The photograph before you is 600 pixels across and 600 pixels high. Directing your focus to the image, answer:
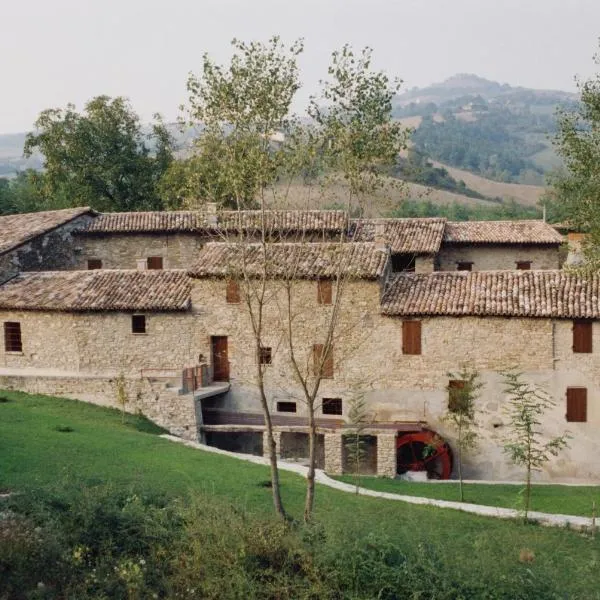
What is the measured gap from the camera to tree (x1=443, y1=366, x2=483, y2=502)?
1033 inches

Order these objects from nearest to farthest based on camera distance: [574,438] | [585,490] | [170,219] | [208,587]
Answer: [208,587] < [585,490] < [574,438] < [170,219]

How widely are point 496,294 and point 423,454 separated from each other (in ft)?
18.7

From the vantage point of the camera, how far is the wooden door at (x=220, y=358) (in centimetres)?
3017

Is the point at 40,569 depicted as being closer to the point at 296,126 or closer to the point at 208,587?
the point at 208,587

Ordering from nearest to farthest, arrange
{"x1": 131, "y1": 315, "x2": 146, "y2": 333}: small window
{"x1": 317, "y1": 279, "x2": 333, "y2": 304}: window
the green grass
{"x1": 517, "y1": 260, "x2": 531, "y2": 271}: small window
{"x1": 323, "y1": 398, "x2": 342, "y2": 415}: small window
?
the green grass → {"x1": 317, "y1": 279, "x2": 333, "y2": 304}: window → {"x1": 323, "y1": 398, "x2": 342, "y2": 415}: small window → {"x1": 131, "y1": 315, "x2": 146, "y2": 333}: small window → {"x1": 517, "y1": 260, "x2": 531, "y2": 271}: small window

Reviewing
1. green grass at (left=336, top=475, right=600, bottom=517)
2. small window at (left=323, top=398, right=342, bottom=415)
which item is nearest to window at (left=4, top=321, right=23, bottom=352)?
small window at (left=323, top=398, right=342, bottom=415)

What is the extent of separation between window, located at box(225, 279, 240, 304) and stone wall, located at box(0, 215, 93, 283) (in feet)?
31.2

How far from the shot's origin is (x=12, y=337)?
1250 inches

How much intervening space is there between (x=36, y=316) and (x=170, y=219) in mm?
9936

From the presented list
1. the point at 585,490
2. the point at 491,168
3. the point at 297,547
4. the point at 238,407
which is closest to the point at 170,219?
the point at 238,407

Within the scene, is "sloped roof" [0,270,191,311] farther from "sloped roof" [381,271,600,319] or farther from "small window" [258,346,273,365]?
"sloped roof" [381,271,600,319]

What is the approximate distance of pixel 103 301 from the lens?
30250 mm

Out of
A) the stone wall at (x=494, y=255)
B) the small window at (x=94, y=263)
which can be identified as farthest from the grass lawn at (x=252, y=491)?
the stone wall at (x=494, y=255)

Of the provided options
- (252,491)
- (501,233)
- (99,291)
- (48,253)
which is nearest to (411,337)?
(252,491)
